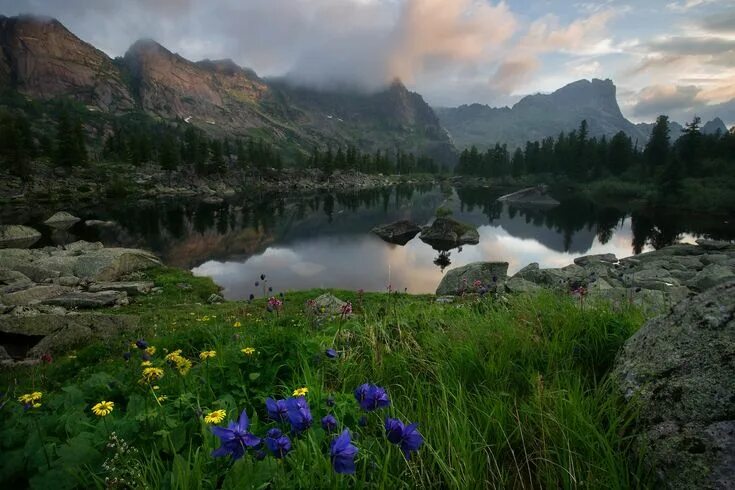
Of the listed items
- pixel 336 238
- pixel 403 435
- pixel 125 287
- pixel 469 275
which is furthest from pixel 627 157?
pixel 403 435

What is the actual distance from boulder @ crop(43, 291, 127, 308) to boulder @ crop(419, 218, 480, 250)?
98.2 feet

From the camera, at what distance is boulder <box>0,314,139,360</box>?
40.2 feet

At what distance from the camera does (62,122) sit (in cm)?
8756

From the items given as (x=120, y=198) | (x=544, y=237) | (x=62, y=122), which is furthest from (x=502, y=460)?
(x=62, y=122)

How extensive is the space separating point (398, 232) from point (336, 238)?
295 inches

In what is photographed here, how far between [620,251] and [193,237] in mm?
46111

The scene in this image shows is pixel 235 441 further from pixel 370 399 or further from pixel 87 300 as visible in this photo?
pixel 87 300

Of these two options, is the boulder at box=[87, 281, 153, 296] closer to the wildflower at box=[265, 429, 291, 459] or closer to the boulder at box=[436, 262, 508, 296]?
the boulder at box=[436, 262, 508, 296]

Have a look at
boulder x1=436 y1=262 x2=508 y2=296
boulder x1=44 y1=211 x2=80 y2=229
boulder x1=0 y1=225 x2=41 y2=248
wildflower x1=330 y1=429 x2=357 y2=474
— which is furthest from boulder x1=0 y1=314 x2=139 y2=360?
boulder x1=44 y1=211 x2=80 y2=229

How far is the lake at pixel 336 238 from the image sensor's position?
30.5 metres

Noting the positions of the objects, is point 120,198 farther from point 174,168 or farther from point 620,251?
point 620,251

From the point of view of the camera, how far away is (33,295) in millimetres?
19156

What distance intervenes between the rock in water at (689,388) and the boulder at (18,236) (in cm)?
4697

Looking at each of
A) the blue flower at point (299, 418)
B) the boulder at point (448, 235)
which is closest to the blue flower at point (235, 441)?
the blue flower at point (299, 418)
